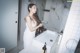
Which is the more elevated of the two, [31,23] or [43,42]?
[31,23]

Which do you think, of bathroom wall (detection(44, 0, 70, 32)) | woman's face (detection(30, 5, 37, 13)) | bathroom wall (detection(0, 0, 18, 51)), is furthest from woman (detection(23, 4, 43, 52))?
bathroom wall (detection(0, 0, 18, 51))

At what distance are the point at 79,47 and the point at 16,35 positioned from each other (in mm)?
1345

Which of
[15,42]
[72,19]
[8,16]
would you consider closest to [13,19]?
[8,16]

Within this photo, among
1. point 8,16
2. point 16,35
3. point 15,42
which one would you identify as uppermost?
point 8,16

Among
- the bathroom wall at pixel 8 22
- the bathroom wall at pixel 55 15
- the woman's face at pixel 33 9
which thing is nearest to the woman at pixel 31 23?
the woman's face at pixel 33 9

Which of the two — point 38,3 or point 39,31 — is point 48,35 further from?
point 38,3

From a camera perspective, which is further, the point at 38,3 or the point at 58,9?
the point at 38,3

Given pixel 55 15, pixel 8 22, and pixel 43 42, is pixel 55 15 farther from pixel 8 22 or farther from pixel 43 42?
pixel 8 22

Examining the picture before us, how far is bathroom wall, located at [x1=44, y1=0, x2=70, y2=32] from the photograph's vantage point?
964 mm

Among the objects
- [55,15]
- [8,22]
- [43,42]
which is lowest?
[43,42]

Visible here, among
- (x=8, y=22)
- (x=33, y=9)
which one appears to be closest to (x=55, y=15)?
(x=33, y=9)

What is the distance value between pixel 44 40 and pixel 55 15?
355 mm

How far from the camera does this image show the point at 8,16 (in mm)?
1631

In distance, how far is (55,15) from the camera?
1033mm
